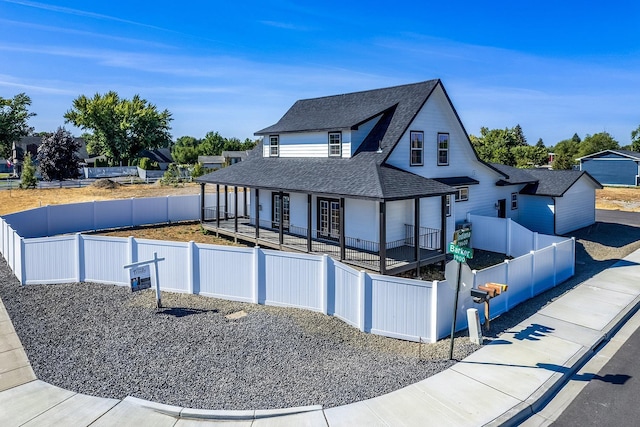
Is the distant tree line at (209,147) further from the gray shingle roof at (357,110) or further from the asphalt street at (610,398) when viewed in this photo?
the asphalt street at (610,398)

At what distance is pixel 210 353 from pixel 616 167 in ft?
203

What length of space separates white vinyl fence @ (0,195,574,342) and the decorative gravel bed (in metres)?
0.38

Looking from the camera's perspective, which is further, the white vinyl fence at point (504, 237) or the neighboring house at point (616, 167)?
the neighboring house at point (616, 167)

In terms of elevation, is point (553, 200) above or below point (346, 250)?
above

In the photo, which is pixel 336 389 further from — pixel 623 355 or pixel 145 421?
pixel 623 355

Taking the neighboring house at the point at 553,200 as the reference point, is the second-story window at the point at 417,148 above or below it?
above

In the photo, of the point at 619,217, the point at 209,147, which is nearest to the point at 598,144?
the point at 619,217

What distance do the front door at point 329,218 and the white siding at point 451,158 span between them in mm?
3018

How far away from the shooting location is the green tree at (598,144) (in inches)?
3497

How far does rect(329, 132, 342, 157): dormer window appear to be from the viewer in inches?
766

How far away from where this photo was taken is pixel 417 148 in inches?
741

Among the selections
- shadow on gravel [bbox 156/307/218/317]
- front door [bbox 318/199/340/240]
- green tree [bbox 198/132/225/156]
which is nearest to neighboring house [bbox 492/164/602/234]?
front door [bbox 318/199/340/240]

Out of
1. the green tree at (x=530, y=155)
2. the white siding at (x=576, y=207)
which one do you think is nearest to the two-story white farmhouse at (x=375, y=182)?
the white siding at (x=576, y=207)

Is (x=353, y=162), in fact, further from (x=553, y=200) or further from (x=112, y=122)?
(x=112, y=122)
